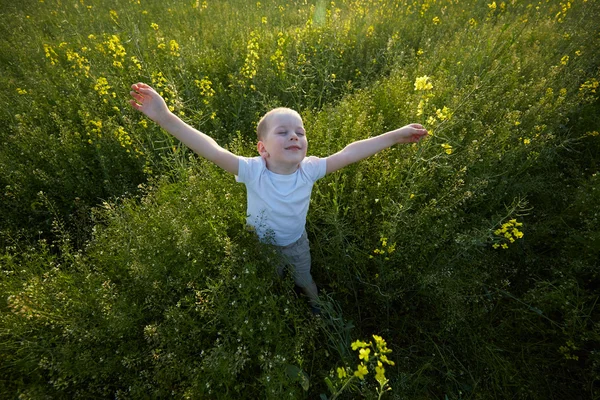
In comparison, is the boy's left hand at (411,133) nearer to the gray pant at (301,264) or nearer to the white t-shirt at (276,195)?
the white t-shirt at (276,195)

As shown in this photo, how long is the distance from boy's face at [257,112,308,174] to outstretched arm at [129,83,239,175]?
29cm

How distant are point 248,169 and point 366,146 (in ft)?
2.64

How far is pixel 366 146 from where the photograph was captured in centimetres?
208

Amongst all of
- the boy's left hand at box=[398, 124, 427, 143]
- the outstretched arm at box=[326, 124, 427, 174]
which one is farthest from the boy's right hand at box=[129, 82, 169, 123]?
the boy's left hand at box=[398, 124, 427, 143]

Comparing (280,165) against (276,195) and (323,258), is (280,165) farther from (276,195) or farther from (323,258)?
(323,258)

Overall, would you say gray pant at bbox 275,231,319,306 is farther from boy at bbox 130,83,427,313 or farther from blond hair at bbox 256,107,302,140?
blond hair at bbox 256,107,302,140

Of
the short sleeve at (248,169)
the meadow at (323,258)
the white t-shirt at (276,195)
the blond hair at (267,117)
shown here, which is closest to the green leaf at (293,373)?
the meadow at (323,258)

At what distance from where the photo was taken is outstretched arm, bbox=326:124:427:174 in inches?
81.0

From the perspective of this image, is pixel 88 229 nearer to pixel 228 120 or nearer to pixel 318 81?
pixel 228 120

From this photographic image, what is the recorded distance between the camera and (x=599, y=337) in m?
1.75

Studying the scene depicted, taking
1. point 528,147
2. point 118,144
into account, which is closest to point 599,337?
point 528,147

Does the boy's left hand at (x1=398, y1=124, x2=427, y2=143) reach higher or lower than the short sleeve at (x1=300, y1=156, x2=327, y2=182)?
higher

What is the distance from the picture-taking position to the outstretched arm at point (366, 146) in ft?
6.75

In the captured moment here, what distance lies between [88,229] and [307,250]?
1.86 metres
